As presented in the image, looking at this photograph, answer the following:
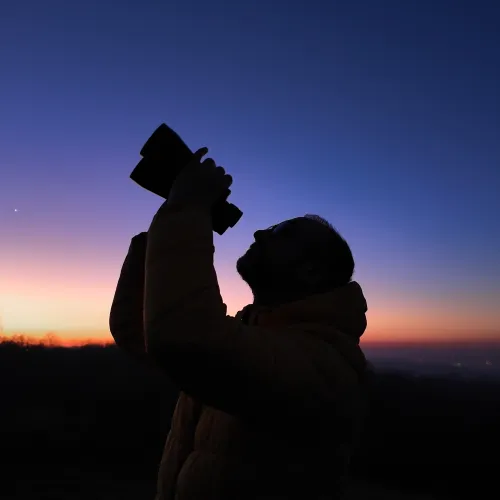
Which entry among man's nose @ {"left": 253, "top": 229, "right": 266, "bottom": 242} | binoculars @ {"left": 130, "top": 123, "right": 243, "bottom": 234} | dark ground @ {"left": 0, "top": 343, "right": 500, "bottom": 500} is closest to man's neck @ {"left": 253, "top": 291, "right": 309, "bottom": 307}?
man's nose @ {"left": 253, "top": 229, "right": 266, "bottom": 242}

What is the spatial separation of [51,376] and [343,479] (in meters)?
20.5

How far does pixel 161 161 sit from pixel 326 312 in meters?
0.78

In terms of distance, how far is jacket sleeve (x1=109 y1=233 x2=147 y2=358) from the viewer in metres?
1.98

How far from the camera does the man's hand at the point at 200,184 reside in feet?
4.19

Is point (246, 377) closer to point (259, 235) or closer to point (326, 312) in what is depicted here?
point (326, 312)

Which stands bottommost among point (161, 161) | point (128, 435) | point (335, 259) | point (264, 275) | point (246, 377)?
point (128, 435)

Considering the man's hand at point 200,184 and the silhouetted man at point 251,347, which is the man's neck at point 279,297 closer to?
the silhouetted man at point 251,347

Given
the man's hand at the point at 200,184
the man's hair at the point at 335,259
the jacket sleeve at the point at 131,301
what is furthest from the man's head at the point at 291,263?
the man's hand at the point at 200,184

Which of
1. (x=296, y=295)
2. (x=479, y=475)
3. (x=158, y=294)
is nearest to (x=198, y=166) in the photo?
(x=158, y=294)

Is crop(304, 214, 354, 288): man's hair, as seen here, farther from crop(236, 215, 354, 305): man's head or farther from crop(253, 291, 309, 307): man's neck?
crop(253, 291, 309, 307): man's neck

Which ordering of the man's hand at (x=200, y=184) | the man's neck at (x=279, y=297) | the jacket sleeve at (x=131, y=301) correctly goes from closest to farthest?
the man's hand at (x=200, y=184) < the man's neck at (x=279, y=297) < the jacket sleeve at (x=131, y=301)

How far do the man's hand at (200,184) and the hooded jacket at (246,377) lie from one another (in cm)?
5

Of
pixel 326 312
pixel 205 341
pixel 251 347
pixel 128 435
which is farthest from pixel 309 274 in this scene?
pixel 128 435

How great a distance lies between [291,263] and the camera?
6.10ft
